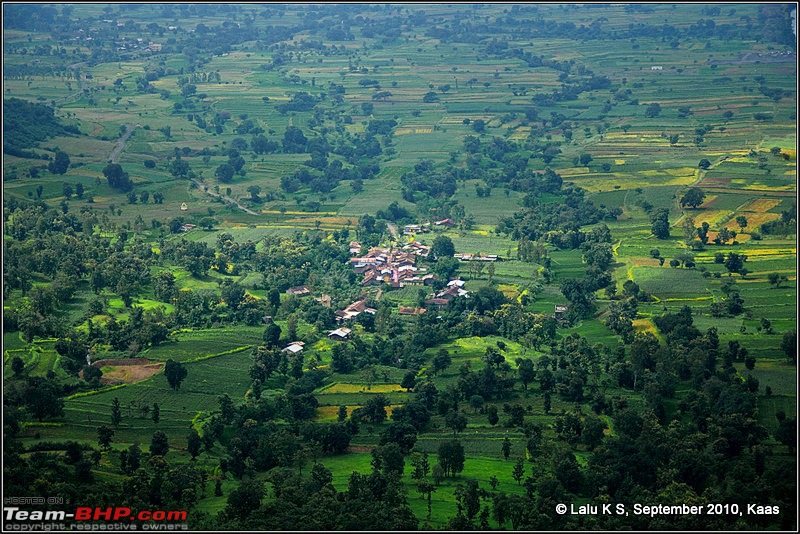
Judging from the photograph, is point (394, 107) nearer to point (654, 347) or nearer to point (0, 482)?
point (654, 347)

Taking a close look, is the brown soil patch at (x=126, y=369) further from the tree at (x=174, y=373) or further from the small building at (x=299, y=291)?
the small building at (x=299, y=291)

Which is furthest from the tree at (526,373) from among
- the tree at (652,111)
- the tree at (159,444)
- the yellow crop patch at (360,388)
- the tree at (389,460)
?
the tree at (652,111)

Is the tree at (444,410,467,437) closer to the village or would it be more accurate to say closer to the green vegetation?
the green vegetation

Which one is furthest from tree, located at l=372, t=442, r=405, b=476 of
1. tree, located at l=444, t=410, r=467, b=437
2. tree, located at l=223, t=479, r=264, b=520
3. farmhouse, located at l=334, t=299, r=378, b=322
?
farmhouse, located at l=334, t=299, r=378, b=322

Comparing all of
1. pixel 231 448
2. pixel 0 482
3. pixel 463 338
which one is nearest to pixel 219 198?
pixel 463 338

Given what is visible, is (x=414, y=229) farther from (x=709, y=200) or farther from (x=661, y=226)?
(x=709, y=200)
